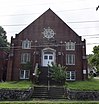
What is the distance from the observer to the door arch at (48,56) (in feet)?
117

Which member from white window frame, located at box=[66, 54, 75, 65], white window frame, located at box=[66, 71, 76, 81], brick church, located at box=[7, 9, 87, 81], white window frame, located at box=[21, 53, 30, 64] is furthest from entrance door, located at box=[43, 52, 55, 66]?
white window frame, located at box=[66, 71, 76, 81]

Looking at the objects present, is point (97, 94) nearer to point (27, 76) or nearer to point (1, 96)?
point (1, 96)

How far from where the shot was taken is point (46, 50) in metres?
35.8

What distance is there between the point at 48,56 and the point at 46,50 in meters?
1.00

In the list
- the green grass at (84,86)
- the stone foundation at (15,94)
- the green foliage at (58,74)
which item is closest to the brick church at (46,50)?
the green foliage at (58,74)

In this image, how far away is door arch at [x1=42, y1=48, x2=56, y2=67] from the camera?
1405 inches

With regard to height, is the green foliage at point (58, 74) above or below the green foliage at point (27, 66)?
below

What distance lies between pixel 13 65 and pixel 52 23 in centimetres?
909

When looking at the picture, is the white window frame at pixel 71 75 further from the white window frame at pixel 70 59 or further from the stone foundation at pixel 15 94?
the stone foundation at pixel 15 94

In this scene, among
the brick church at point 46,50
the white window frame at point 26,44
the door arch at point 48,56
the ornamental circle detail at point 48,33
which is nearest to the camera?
the brick church at point 46,50

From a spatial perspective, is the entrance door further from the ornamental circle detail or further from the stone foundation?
the stone foundation

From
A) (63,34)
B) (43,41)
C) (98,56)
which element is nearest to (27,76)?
(43,41)

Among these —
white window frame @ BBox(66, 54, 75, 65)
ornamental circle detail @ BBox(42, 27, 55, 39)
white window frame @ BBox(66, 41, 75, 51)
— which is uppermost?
ornamental circle detail @ BBox(42, 27, 55, 39)

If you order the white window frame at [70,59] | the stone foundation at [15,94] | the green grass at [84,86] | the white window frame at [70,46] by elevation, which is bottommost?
the stone foundation at [15,94]
